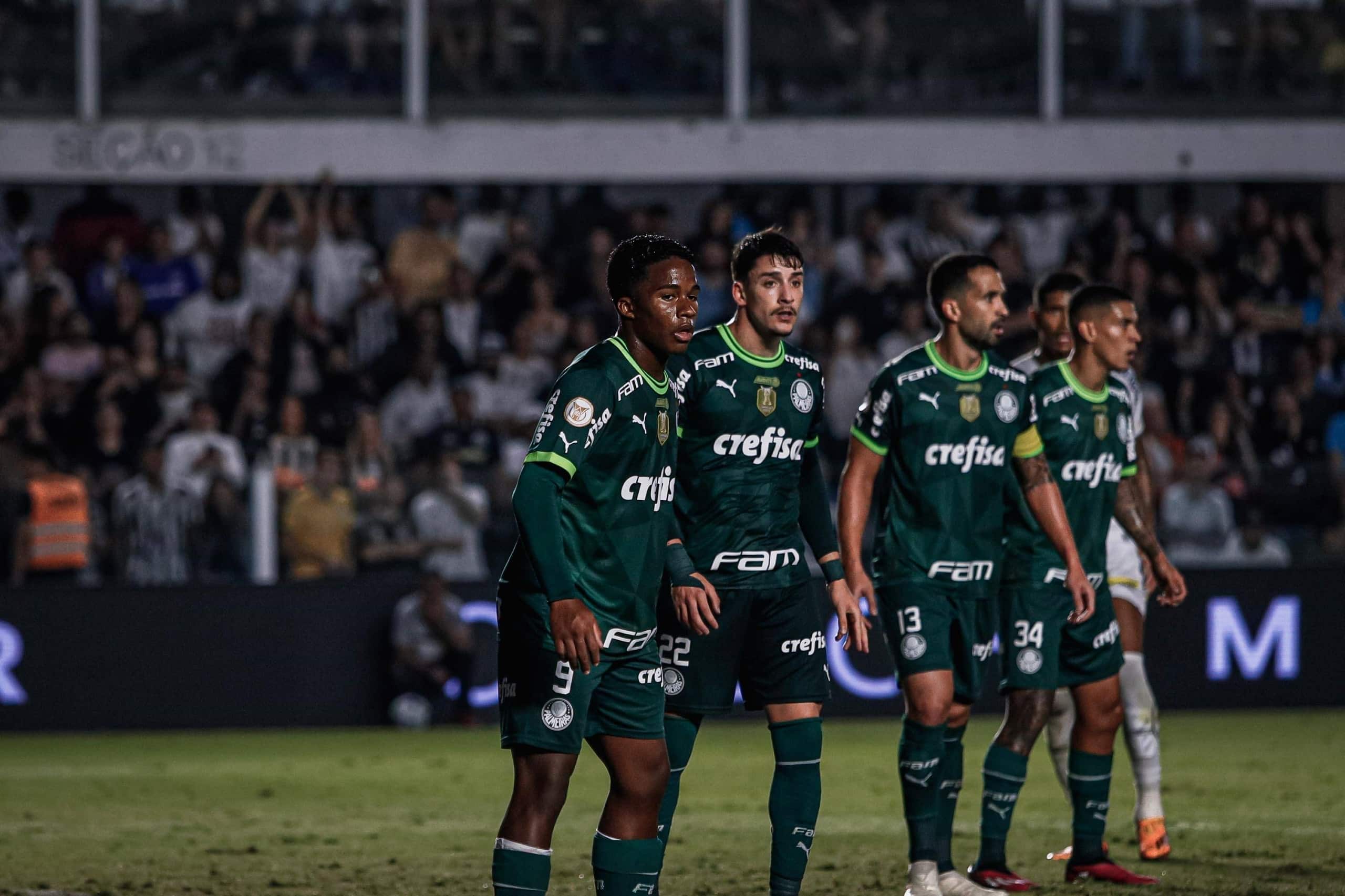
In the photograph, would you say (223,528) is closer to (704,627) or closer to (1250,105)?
(704,627)

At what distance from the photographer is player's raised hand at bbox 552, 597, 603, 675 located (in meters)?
5.02

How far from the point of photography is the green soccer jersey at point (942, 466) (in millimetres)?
7121

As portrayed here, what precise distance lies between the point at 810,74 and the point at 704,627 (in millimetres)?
13431

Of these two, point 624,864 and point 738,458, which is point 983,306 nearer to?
point 738,458

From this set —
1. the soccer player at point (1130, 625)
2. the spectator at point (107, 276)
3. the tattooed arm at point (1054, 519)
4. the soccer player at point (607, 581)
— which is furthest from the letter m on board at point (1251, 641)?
Answer: the soccer player at point (607, 581)

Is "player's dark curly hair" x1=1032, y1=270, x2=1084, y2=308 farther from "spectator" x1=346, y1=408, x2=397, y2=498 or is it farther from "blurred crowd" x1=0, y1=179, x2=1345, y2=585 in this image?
"spectator" x1=346, y1=408, x2=397, y2=498

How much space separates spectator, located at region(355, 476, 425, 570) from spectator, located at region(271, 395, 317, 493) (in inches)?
19.6

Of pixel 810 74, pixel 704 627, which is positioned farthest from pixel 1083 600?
pixel 810 74

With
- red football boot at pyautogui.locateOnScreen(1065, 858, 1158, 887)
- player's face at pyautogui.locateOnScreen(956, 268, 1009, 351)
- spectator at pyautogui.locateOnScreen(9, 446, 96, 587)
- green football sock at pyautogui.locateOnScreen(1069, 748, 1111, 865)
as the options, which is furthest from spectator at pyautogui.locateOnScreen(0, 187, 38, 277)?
red football boot at pyautogui.locateOnScreen(1065, 858, 1158, 887)

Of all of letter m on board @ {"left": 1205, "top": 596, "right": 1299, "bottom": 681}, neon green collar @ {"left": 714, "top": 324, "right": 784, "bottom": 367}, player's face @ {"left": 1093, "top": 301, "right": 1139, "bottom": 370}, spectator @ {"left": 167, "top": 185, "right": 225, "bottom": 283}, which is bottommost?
letter m on board @ {"left": 1205, "top": 596, "right": 1299, "bottom": 681}

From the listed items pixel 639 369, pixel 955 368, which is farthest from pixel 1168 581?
pixel 639 369

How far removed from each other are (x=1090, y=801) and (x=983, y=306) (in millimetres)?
1966

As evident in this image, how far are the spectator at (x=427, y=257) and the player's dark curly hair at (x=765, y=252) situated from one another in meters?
10.4

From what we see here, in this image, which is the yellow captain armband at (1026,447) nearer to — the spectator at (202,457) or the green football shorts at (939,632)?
the green football shorts at (939,632)
